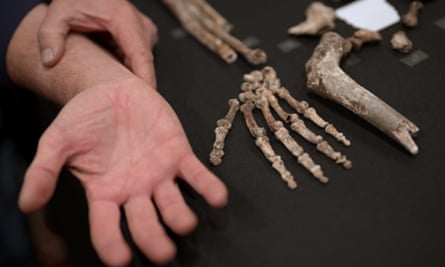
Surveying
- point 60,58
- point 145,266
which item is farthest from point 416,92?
point 60,58

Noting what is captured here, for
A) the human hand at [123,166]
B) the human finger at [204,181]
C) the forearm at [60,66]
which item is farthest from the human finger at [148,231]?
the forearm at [60,66]

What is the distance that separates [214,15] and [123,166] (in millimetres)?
1005

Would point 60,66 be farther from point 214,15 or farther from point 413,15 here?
point 413,15

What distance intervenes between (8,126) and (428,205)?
1450 millimetres

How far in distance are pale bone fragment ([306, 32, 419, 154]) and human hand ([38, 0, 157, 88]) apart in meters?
0.56

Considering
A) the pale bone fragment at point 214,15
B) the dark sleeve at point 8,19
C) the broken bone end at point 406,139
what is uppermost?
the dark sleeve at point 8,19

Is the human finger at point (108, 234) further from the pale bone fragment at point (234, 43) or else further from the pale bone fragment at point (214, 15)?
the pale bone fragment at point (214, 15)

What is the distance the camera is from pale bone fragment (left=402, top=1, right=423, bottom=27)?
177 cm

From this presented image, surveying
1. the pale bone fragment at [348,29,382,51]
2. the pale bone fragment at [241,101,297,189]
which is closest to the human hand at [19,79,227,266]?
the pale bone fragment at [241,101,297,189]

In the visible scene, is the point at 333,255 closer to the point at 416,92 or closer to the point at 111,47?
the point at 416,92

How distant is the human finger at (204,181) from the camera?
111cm

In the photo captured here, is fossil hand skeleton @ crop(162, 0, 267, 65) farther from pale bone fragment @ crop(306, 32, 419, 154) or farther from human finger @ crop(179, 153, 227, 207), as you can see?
human finger @ crop(179, 153, 227, 207)

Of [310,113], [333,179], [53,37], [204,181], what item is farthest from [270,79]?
[53,37]

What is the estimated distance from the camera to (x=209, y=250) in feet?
3.97
